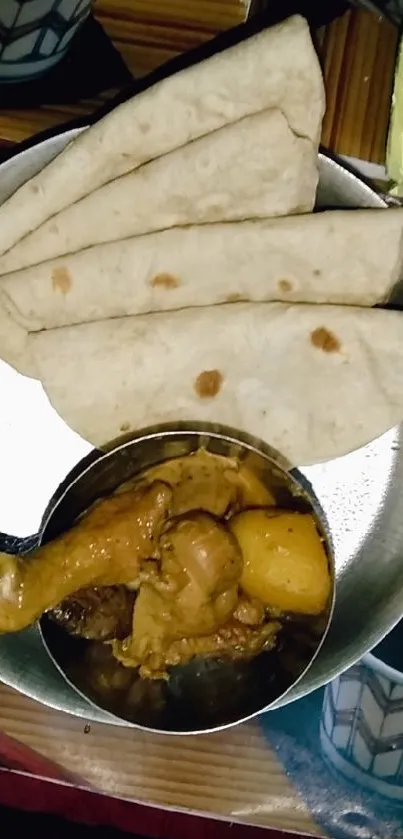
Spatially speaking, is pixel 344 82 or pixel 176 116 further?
pixel 344 82

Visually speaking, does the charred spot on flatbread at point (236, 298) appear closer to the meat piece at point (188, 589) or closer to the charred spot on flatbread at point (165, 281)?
the charred spot on flatbread at point (165, 281)

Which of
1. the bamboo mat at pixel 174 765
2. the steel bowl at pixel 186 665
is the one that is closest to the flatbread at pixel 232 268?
the steel bowl at pixel 186 665

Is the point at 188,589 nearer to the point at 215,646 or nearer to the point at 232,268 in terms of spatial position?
the point at 215,646

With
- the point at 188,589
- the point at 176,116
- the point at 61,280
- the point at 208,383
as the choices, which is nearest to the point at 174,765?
A: the point at 188,589

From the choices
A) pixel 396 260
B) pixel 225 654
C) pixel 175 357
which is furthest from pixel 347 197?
pixel 225 654

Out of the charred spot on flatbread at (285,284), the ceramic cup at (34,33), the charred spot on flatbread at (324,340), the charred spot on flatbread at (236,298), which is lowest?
the charred spot on flatbread at (324,340)

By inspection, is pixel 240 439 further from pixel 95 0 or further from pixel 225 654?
pixel 95 0

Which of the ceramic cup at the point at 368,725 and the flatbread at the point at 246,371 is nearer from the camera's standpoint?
the flatbread at the point at 246,371

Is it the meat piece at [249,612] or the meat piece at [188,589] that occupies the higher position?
the meat piece at [188,589]
